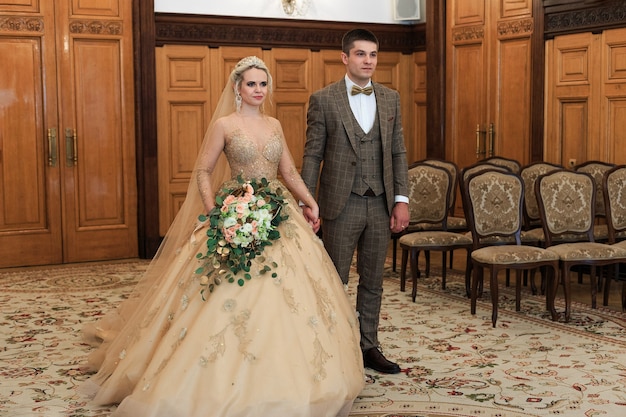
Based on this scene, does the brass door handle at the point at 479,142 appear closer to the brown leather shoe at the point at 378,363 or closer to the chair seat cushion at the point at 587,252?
the chair seat cushion at the point at 587,252

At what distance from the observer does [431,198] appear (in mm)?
7672

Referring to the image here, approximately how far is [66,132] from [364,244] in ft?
15.8

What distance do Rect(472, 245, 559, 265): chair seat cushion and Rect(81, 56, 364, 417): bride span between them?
2.00 meters

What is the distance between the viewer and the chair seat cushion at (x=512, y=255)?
6293 millimetres

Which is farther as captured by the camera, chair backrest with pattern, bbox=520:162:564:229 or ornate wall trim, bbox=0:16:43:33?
ornate wall trim, bbox=0:16:43:33

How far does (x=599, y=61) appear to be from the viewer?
820cm

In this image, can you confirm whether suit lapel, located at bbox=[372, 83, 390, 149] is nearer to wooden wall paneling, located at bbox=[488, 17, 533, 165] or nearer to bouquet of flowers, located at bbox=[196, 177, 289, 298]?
bouquet of flowers, located at bbox=[196, 177, 289, 298]

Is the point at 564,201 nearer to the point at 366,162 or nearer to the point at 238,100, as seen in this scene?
the point at 366,162

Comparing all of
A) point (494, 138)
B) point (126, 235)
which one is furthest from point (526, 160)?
point (126, 235)

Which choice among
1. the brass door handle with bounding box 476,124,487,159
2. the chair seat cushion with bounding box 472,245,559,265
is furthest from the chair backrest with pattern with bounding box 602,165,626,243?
the brass door handle with bounding box 476,124,487,159

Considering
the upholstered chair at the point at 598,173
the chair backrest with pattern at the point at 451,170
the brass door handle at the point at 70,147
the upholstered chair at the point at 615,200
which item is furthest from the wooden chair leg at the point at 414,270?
the brass door handle at the point at 70,147

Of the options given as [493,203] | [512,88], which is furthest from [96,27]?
[493,203]

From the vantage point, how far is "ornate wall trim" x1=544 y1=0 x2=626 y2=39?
8008 millimetres

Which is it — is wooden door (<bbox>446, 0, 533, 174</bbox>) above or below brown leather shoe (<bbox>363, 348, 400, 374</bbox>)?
above
